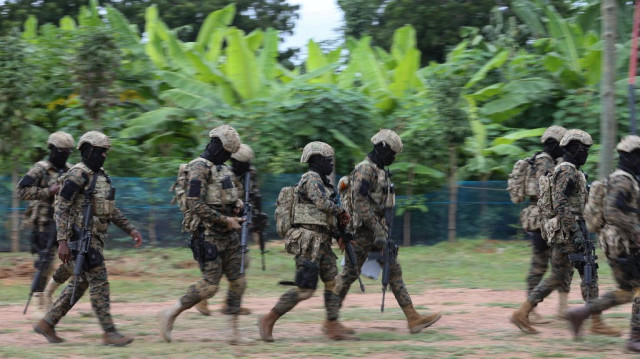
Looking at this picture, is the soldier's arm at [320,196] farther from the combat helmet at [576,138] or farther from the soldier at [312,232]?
the combat helmet at [576,138]

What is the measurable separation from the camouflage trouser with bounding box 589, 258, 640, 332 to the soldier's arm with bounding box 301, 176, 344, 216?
2.40 m

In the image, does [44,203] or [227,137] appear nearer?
[227,137]

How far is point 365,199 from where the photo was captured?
7922 mm

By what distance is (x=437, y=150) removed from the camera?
54.9ft

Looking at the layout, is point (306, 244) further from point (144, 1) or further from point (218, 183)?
point (144, 1)

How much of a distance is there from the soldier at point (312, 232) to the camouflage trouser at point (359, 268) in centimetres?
28

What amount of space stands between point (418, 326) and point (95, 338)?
123 inches

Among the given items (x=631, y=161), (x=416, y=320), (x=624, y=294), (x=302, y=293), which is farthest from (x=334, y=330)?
(x=631, y=161)

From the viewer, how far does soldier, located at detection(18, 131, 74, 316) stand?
919 cm

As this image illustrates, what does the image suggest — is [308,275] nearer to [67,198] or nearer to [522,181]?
[67,198]

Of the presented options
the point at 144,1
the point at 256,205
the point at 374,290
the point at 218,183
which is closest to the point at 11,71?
the point at 256,205

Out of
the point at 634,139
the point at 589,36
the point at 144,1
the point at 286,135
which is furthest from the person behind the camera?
the point at 144,1

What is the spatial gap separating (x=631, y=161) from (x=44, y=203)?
6.02m

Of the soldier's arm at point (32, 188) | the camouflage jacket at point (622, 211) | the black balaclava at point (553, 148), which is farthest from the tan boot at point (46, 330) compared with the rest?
the black balaclava at point (553, 148)
